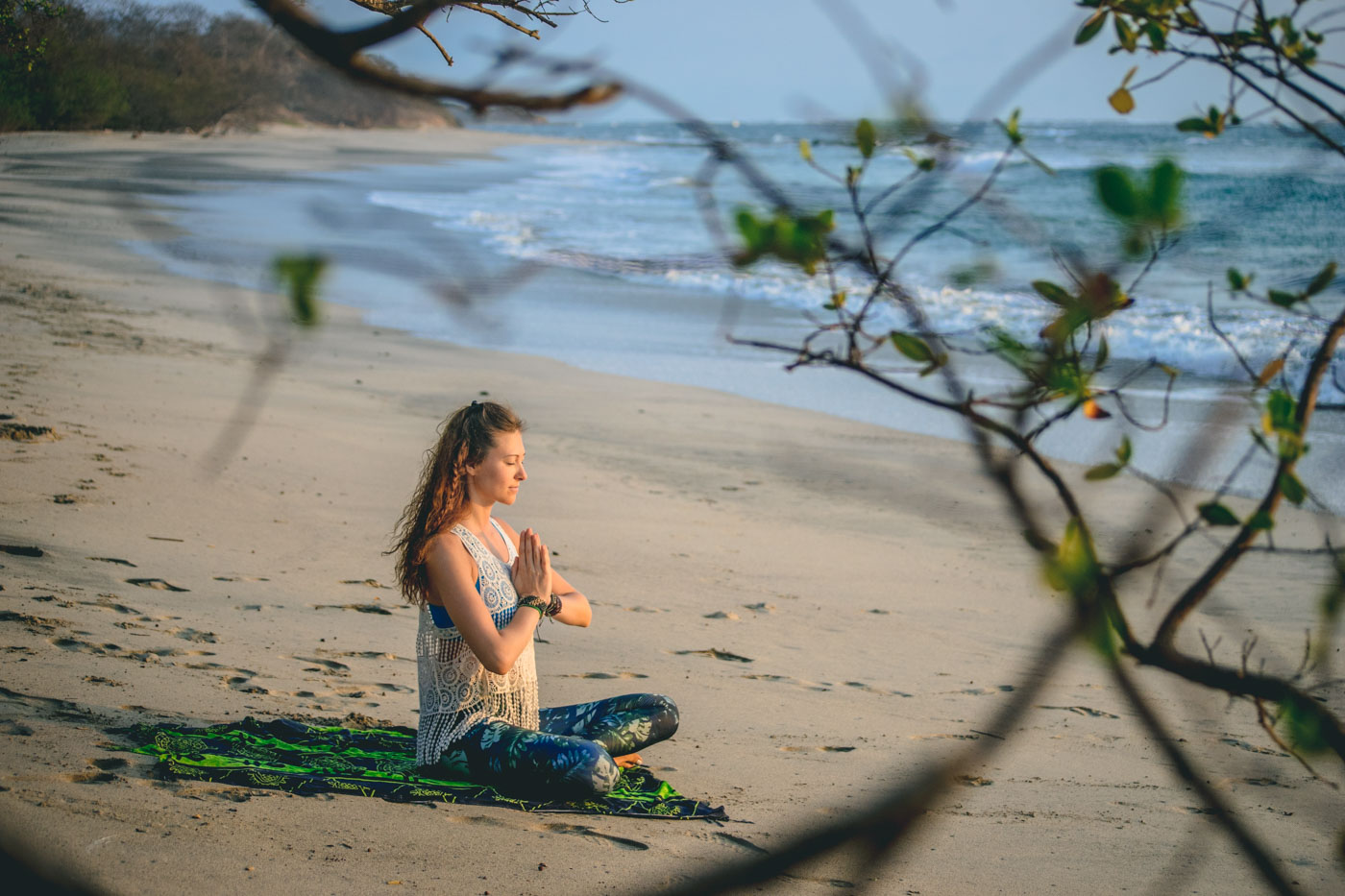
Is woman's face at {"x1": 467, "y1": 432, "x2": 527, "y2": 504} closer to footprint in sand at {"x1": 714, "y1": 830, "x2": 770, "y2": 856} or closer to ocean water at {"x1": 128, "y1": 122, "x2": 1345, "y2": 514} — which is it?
ocean water at {"x1": 128, "y1": 122, "x2": 1345, "y2": 514}

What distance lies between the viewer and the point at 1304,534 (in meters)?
6.81

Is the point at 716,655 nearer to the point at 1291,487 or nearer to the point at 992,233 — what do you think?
the point at 1291,487

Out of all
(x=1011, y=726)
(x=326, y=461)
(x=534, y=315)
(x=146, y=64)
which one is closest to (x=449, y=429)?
(x=146, y=64)

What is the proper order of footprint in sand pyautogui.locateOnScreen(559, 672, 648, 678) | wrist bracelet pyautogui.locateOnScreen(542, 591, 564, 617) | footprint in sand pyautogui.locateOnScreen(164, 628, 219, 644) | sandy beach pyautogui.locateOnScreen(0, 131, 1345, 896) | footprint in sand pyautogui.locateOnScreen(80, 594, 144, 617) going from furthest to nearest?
footprint in sand pyautogui.locateOnScreen(559, 672, 648, 678), footprint in sand pyautogui.locateOnScreen(80, 594, 144, 617), footprint in sand pyautogui.locateOnScreen(164, 628, 219, 644), wrist bracelet pyautogui.locateOnScreen(542, 591, 564, 617), sandy beach pyautogui.locateOnScreen(0, 131, 1345, 896)

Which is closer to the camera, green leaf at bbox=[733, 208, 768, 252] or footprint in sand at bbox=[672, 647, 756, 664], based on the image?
green leaf at bbox=[733, 208, 768, 252]

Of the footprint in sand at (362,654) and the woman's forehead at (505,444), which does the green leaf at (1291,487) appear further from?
the footprint in sand at (362,654)

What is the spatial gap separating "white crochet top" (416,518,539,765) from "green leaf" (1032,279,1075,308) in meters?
2.54

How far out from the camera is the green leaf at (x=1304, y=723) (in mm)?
916

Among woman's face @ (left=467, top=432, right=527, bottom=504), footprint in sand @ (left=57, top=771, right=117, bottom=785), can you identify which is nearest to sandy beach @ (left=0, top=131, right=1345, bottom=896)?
footprint in sand @ (left=57, top=771, right=117, bottom=785)

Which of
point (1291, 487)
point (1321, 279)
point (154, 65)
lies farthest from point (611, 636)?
point (1291, 487)

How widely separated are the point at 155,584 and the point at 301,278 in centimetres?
431

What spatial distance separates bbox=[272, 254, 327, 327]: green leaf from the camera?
0.85 m

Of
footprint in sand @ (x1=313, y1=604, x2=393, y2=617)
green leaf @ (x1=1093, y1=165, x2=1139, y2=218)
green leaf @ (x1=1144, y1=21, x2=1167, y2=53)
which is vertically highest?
green leaf @ (x1=1144, y1=21, x2=1167, y2=53)

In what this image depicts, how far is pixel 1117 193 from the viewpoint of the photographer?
2.69 ft
